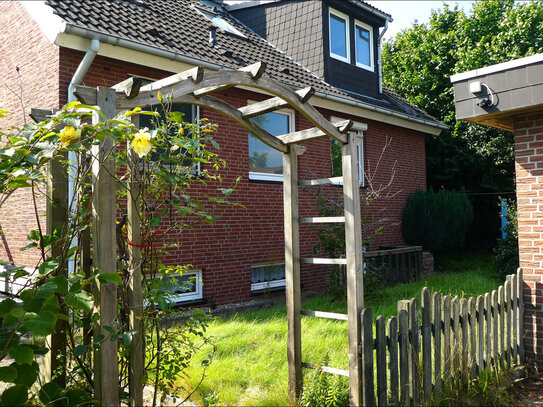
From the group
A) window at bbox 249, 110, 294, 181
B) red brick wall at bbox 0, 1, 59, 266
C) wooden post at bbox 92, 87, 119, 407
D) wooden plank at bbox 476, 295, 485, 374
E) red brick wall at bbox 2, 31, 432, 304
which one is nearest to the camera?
wooden post at bbox 92, 87, 119, 407

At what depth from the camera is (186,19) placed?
1021cm

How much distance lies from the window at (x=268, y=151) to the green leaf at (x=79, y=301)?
7.51m

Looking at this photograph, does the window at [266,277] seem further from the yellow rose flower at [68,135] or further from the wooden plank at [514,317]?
the yellow rose flower at [68,135]

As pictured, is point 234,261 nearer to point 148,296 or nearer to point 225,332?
point 225,332

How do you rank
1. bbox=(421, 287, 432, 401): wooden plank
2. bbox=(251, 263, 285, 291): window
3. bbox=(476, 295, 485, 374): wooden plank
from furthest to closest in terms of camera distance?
bbox=(251, 263, 285, 291): window < bbox=(476, 295, 485, 374): wooden plank < bbox=(421, 287, 432, 401): wooden plank

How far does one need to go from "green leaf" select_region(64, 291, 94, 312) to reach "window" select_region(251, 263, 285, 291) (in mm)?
7344

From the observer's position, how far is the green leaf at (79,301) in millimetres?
2209

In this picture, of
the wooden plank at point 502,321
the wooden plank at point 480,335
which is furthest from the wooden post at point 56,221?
the wooden plank at point 502,321

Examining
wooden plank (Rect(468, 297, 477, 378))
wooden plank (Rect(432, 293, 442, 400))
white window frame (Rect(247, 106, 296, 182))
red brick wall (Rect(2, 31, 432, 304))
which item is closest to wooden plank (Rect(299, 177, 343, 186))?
wooden plank (Rect(432, 293, 442, 400))

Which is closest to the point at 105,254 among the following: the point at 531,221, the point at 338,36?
the point at 531,221

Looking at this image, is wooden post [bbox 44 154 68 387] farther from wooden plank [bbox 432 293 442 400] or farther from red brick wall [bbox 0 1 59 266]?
red brick wall [bbox 0 1 59 266]

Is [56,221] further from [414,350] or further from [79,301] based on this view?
[414,350]

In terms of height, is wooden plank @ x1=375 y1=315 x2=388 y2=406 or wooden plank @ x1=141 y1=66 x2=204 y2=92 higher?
wooden plank @ x1=141 y1=66 x2=204 y2=92

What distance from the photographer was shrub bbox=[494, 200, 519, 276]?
995 centimetres
